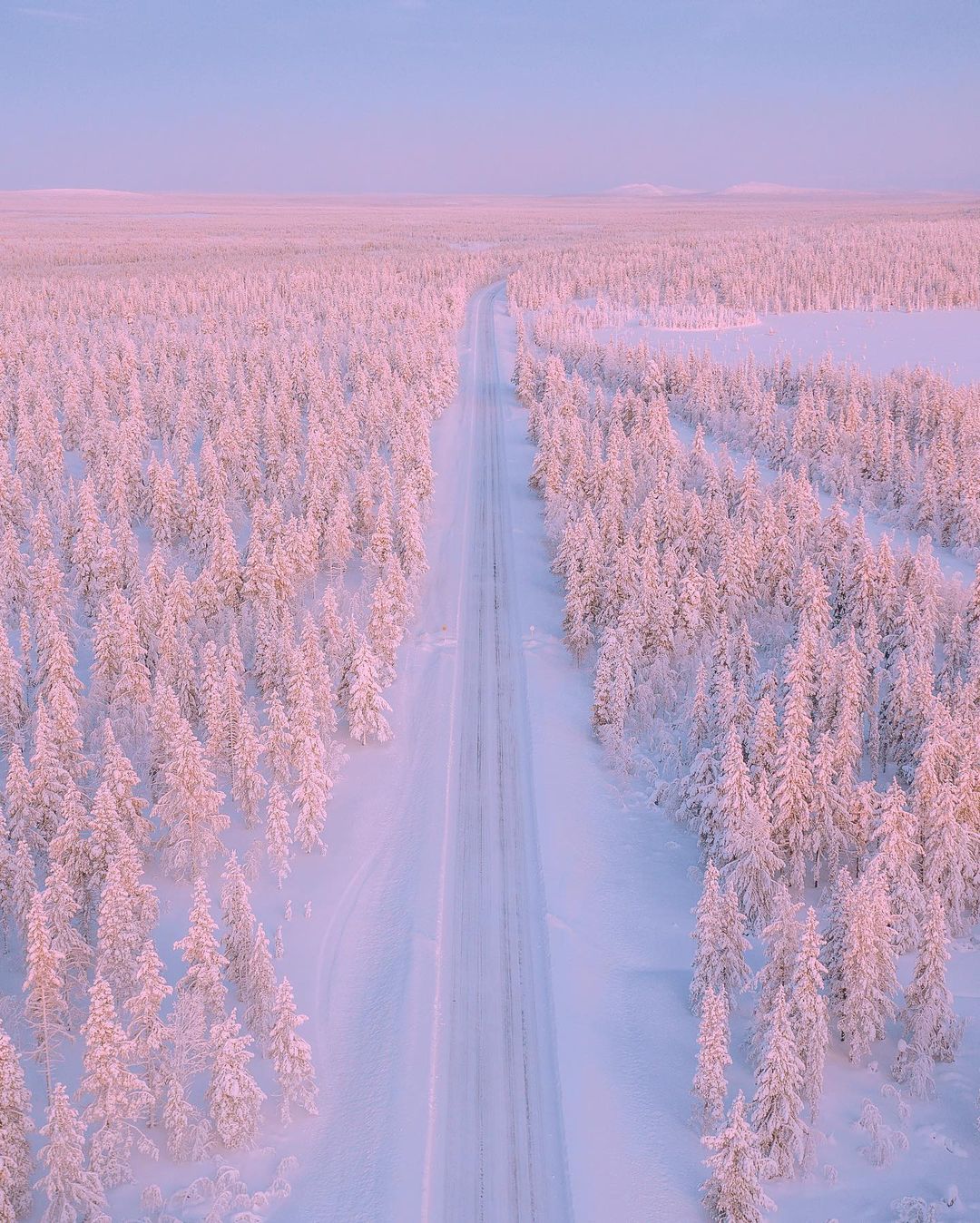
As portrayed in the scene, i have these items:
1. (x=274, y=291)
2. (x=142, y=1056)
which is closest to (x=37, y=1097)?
(x=142, y=1056)

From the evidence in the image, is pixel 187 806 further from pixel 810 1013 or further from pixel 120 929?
pixel 810 1013

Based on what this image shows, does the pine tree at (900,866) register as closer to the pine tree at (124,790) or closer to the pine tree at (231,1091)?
the pine tree at (231,1091)

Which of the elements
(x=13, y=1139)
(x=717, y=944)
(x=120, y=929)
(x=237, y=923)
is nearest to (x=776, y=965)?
(x=717, y=944)

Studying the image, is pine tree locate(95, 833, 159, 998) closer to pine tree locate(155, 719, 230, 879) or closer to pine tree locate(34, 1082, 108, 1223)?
pine tree locate(155, 719, 230, 879)

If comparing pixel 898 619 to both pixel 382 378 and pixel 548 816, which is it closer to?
pixel 548 816

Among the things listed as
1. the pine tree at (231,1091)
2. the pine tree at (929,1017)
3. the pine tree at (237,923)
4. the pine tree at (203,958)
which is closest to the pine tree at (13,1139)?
the pine tree at (231,1091)
